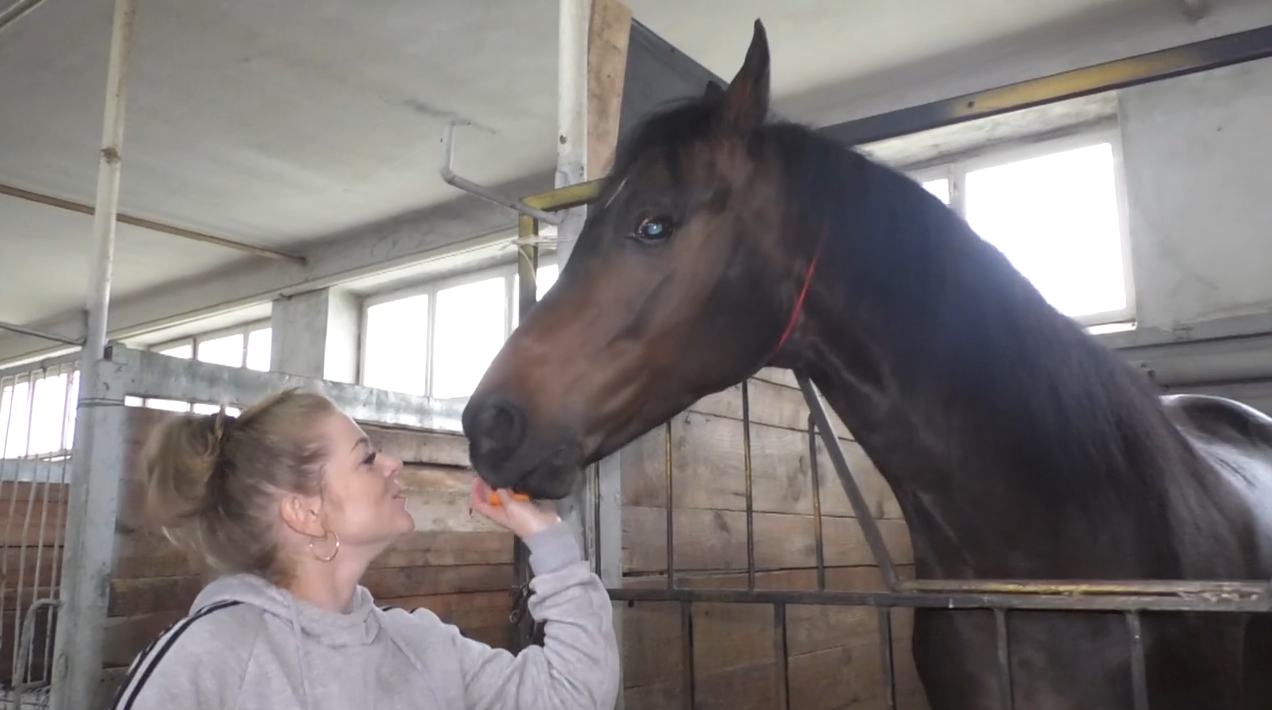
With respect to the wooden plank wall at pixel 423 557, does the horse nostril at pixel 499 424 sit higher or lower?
higher

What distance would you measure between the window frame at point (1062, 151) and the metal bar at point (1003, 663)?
2405 mm

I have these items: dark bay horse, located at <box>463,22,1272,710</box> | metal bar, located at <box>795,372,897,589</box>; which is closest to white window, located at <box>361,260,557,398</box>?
metal bar, located at <box>795,372,897,589</box>

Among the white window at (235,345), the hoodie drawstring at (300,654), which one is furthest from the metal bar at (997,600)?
the white window at (235,345)

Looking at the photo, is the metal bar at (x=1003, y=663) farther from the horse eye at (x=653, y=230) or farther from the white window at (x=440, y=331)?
the white window at (x=440, y=331)

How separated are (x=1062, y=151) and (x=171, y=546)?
11.8 ft

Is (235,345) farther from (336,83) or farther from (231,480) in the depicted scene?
(231,480)

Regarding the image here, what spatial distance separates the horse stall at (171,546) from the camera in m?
1.48

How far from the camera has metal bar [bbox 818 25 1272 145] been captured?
3.20 feet

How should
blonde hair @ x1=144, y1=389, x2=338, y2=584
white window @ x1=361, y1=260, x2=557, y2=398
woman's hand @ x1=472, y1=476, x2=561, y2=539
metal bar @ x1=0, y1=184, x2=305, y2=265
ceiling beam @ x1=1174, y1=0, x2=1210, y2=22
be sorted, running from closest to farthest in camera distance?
blonde hair @ x1=144, y1=389, x2=338, y2=584 → woman's hand @ x1=472, y1=476, x2=561, y2=539 → ceiling beam @ x1=1174, y1=0, x2=1210, y2=22 → metal bar @ x1=0, y1=184, x2=305, y2=265 → white window @ x1=361, y1=260, x2=557, y2=398

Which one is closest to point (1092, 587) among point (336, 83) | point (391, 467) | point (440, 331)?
point (391, 467)

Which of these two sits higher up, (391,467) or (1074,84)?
(1074,84)

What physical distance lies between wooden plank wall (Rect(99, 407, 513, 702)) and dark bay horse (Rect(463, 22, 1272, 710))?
2.98ft

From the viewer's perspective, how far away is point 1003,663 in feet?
3.11

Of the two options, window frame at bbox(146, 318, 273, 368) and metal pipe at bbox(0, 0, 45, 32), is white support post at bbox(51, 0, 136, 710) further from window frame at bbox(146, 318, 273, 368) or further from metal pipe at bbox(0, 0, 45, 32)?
window frame at bbox(146, 318, 273, 368)
